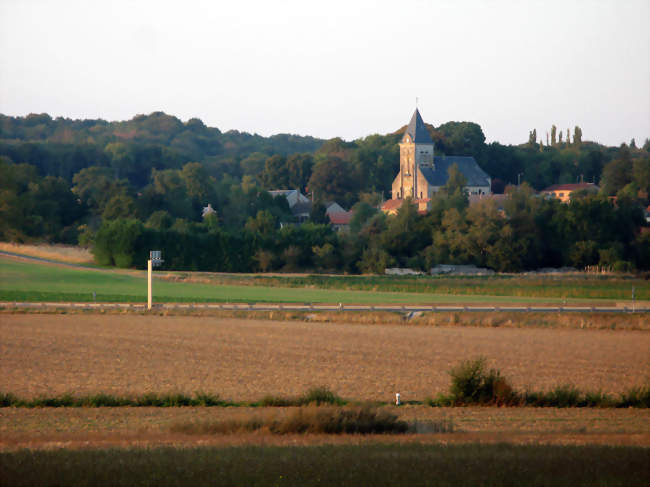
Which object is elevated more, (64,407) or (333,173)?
(333,173)

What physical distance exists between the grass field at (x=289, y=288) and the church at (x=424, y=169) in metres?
62.0

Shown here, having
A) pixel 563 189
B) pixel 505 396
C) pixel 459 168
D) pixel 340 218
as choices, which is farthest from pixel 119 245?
pixel 563 189

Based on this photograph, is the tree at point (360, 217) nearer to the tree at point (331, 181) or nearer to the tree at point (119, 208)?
the tree at point (119, 208)

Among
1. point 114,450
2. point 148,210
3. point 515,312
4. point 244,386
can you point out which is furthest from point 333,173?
point 114,450

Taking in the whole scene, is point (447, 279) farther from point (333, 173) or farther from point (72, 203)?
point (333, 173)

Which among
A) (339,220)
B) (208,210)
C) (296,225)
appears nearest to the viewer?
(296,225)

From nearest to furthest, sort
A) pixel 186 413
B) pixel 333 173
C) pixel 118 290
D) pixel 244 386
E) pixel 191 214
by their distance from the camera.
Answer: pixel 186 413, pixel 244 386, pixel 118 290, pixel 191 214, pixel 333 173

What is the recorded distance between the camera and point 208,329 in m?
28.9

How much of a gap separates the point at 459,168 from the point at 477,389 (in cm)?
10546

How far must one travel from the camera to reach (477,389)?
51.9 ft

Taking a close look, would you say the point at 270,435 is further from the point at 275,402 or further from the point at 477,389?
the point at 477,389

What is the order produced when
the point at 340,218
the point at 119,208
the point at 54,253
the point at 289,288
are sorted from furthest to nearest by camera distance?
1. the point at 340,218
2. the point at 119,208
3. the point at 54,253
4. the point at 289,288


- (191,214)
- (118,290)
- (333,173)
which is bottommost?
(118,290)

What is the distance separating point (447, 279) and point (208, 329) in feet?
87.4
